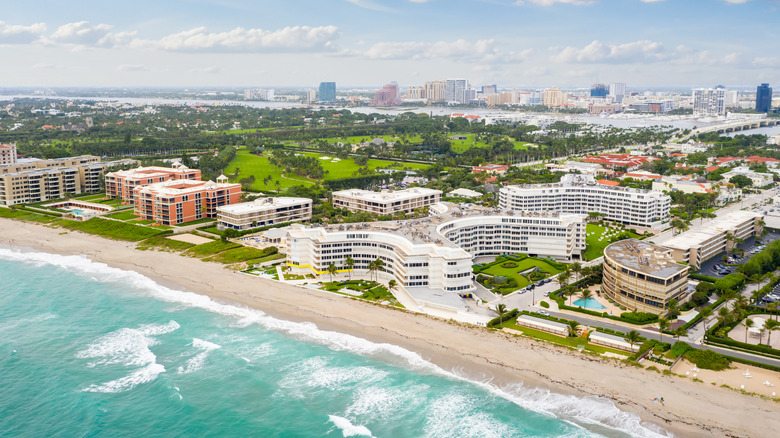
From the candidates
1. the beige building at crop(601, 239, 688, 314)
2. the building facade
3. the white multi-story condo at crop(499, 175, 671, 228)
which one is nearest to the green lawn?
the white multi-story condo at crop(499, 175, 671, 228)

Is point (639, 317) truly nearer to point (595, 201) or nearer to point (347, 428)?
point (347, 428)

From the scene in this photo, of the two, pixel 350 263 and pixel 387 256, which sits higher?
pixel 387 256

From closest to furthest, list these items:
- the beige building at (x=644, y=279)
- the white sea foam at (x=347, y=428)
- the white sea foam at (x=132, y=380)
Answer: the white sea foam at (x=347, y=428) < the white sea foam at (x=132, y=380) < the beige building at (x=644, y=279)

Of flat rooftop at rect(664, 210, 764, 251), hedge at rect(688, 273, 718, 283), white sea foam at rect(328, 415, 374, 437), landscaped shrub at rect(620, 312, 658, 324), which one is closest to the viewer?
white sea foam at rect(328, 415, 374, 437)

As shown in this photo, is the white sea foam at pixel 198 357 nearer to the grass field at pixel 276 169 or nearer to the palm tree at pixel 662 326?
the palm tree at pixel 662 326

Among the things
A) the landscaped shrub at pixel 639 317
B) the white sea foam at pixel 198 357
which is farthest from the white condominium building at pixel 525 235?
the white sea foam at pixel 198 357

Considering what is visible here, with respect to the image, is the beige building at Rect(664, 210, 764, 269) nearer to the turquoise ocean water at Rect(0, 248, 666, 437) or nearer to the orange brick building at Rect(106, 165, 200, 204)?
the turquoise ocean water at Rect(0, 248, 666, 437)

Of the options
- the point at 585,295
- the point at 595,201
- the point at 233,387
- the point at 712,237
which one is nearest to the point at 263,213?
the point at 233,387
